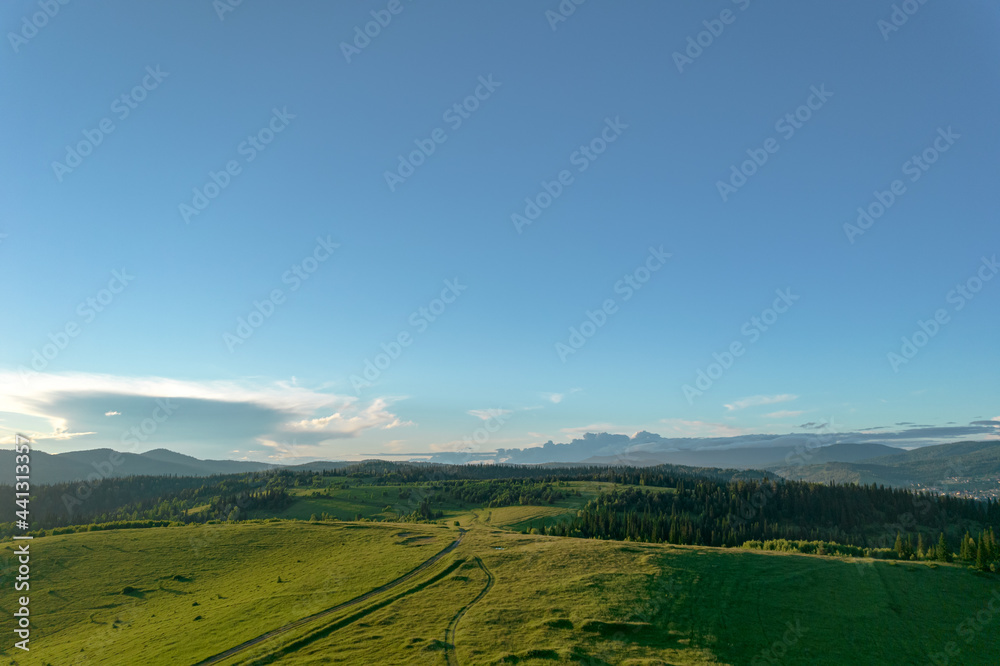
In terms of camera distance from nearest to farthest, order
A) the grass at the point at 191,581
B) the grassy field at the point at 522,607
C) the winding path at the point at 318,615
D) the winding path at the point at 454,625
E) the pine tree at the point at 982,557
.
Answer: the winding path at the point at 454,625, the winding path at the point at 318,615, the grassy field at the point at 522,607, the grass at the point at 191,581, the pine tree at the point at 982,557

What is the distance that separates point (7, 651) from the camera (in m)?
65.2

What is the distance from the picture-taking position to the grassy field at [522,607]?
54375 millimetres

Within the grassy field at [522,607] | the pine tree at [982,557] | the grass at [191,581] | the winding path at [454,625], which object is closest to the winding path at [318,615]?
the grassy field at [522,607]

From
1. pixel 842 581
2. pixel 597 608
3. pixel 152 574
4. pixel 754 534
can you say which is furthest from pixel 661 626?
pixel 754 534

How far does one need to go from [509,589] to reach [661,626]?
2097cm

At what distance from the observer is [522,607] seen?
206 ft

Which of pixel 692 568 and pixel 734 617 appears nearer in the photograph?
pixel 734 617

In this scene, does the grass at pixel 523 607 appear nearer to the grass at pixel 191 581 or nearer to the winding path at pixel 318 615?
the grass at pixel 191 581

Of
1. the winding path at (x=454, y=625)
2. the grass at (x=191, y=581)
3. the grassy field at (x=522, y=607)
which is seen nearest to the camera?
the winding path at (x=454, y=625)

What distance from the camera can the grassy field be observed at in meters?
54.4

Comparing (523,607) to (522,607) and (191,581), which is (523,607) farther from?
(191,581)

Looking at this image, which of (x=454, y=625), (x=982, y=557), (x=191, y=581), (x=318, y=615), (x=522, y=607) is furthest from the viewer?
(x=191, y=581)

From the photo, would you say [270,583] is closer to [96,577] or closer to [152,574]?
[152,574]

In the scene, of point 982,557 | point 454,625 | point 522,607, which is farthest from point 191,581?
point 982,557
